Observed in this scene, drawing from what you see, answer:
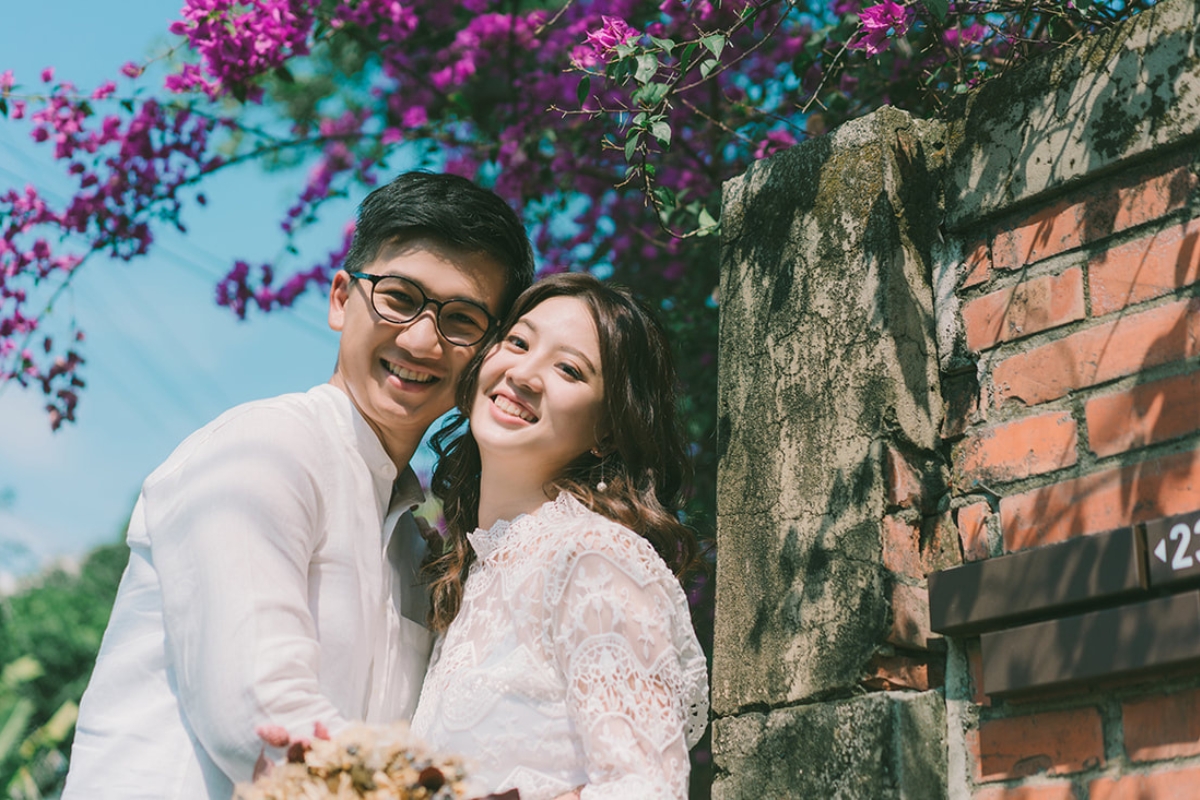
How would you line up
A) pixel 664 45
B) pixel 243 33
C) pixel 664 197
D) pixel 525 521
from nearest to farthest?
pixel 525 521
pixel 664 45
pixel 664 197
pixel 243 33

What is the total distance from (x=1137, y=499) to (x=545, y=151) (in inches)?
111

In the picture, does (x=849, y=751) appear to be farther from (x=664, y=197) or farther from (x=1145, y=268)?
(x=664, y=197)

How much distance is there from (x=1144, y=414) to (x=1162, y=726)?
0.42 m

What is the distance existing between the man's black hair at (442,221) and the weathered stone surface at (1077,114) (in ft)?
3.00

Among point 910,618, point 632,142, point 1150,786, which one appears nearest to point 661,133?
point 632,142

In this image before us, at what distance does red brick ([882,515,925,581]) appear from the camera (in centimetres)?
192

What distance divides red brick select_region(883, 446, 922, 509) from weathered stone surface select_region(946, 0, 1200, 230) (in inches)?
16.3

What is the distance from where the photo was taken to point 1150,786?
1608 mm

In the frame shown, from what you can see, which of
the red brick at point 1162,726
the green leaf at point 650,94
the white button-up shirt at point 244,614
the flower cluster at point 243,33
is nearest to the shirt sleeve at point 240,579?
the white button-up shirt at point 244,614

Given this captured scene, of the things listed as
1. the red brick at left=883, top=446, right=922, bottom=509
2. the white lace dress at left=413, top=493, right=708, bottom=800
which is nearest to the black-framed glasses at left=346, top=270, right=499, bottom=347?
the white lace dress at left=413, top=493, right=708, bottom=800

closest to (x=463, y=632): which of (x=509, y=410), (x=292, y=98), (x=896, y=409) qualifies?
(x=509, y=410)

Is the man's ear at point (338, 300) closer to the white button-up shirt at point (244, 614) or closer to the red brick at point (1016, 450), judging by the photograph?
the white button-up shirt at point (244, 614)

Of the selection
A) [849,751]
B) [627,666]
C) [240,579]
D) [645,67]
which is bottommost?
[849,751]

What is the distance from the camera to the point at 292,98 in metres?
7.75
